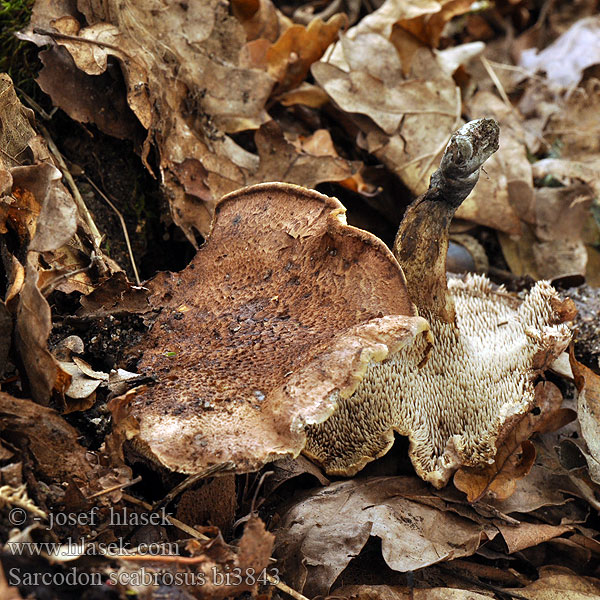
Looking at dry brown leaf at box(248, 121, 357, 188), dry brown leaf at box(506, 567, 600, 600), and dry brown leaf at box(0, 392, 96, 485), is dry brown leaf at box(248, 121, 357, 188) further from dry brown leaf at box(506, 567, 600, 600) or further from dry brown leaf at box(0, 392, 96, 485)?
dry brown leaf at box(506, 567, 600, 600)

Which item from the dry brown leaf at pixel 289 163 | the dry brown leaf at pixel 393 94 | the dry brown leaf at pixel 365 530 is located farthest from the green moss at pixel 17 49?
the dry brown leaf at pixel 365 530

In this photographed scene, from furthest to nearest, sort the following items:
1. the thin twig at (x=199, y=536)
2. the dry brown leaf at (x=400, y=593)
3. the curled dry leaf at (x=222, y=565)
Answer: the dry brown leaf at (x=400, y=593)
the thin twig at (x=199, y=536)
the curled dry leaf at (x=222, y=565)

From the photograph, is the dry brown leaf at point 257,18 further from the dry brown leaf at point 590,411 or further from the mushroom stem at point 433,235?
the dry brown leaf at point 590,411

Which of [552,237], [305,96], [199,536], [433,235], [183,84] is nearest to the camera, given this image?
[199,536]

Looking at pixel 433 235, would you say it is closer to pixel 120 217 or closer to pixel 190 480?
pixel 190 480

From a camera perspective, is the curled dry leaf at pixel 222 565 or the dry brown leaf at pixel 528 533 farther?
the dry brown leaf at pixel 528 533

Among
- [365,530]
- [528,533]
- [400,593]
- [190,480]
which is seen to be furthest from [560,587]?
[190,480]

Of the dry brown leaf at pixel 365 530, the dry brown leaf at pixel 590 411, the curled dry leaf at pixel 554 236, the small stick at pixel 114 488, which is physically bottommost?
the dry brown leaf at pixel 365 530
